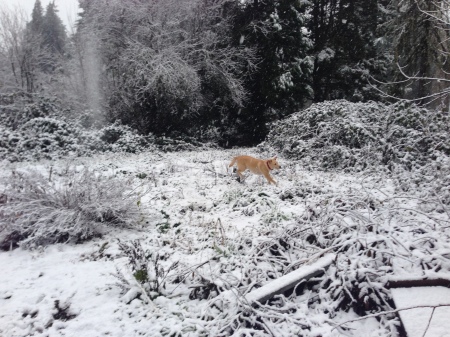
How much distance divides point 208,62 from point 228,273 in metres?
11.9

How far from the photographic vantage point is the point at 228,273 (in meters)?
2.69

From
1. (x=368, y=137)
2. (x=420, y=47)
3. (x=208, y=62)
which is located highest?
(x=208, y=62)

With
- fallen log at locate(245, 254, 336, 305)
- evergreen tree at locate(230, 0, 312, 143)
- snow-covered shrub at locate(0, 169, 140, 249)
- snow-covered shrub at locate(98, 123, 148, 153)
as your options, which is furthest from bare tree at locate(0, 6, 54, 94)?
fallen log at locate(245, 254, 336, 305)

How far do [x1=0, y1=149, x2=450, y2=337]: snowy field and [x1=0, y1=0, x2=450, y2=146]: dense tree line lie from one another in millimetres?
9867

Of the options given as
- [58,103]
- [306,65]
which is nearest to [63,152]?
[58,103]

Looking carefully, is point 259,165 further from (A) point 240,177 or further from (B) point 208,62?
(B) point 208,62

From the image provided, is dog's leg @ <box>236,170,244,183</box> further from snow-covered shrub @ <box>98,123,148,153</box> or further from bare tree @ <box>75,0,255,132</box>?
bare tree @ <box>75,0,255,132</box>

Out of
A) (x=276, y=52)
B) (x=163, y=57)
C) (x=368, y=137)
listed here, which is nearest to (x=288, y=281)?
(x=368, y=137)

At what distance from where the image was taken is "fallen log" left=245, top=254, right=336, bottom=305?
2252 millimetres

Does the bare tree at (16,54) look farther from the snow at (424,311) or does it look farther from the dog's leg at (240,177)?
the snow at (424,311)

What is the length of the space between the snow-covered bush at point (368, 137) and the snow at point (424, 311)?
396cm

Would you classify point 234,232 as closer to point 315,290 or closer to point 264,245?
point 264,245

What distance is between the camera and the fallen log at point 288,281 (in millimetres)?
2252

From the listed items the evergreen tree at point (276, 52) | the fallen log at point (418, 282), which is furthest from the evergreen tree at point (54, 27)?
the fallen log at point (418, 282)
